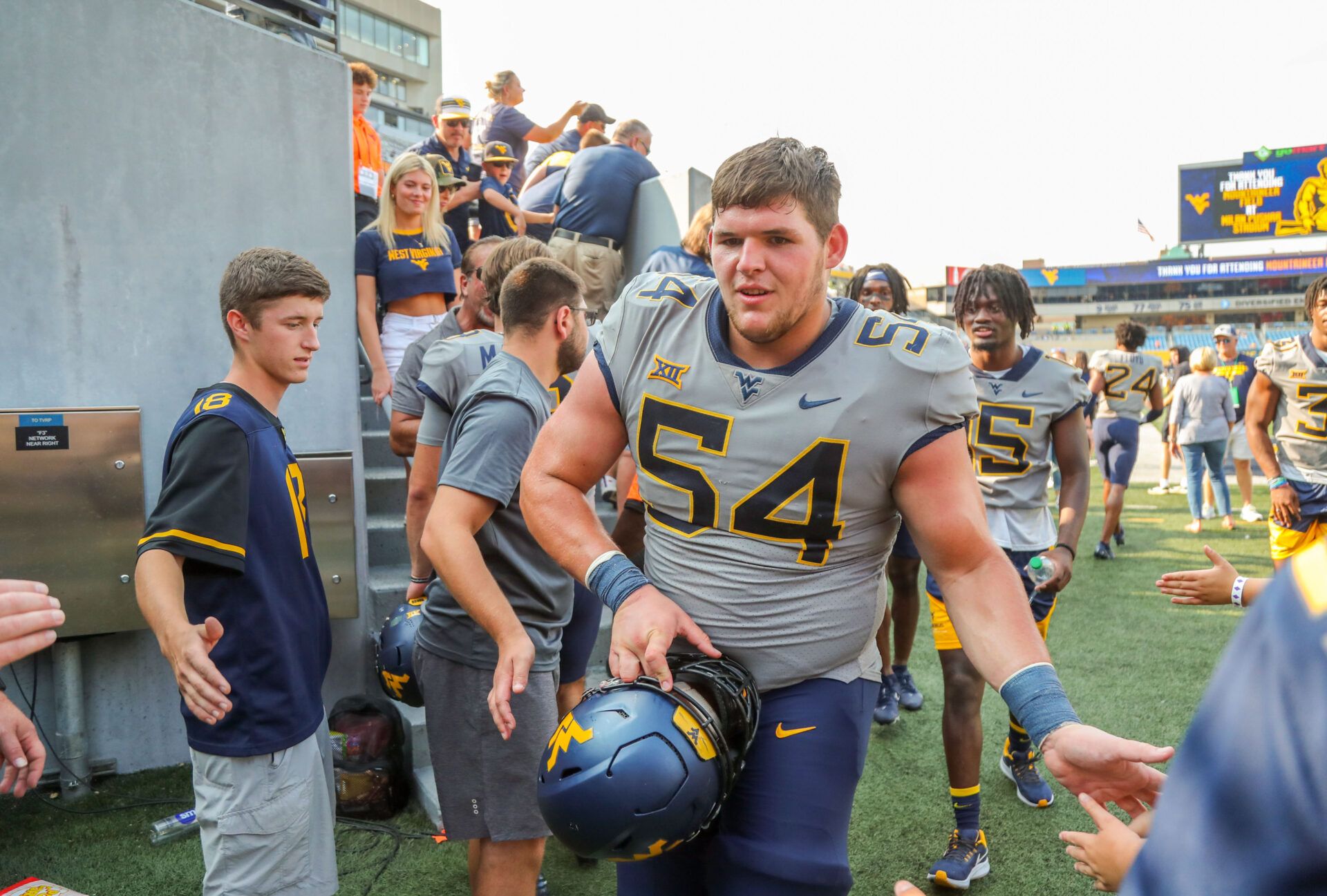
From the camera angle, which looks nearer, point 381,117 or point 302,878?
point 302,878

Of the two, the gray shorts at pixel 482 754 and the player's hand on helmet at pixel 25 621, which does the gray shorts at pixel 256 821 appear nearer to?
the gray shorts at pixel 482 754

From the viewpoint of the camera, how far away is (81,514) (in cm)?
429

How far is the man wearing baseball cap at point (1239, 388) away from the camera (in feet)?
39.1

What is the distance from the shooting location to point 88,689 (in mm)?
4551

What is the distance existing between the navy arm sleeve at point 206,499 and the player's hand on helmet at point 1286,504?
18.4ft

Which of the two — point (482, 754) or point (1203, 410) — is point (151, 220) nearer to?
point (482, 754)

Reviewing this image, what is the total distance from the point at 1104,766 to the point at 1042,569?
2792mm

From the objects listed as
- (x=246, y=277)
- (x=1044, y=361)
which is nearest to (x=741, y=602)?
(x=246, y=277)

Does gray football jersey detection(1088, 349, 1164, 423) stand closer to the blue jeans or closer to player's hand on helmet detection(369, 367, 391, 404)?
the blue jeans

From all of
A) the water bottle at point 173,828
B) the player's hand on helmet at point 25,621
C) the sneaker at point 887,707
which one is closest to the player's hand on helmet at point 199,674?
the player's hand on helmet at point 25,621

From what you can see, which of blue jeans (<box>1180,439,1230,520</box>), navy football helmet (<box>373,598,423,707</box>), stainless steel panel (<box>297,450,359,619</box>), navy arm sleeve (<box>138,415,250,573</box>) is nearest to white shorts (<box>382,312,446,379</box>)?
stainless steel panel (<box>297,450,359,619</box>)

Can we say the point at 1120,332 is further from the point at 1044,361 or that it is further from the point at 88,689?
the point at 88,689

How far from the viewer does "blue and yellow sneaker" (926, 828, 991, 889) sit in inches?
145

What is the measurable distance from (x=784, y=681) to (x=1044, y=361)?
2.91 m
